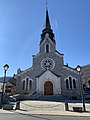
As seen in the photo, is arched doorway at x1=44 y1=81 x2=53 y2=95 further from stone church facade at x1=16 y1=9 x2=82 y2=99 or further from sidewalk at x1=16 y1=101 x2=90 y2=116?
sidewalk at x1=16 y1=101 x2=90 y2=116

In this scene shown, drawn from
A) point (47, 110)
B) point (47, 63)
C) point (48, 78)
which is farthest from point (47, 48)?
point (47, 110)

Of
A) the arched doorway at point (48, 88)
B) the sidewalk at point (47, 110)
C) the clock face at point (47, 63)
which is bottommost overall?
the sidewalk at point (47, 110)

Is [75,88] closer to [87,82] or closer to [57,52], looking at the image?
[57,52]

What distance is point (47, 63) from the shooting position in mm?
31422

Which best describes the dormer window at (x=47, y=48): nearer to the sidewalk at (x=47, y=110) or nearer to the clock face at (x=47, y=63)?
the clock face at (x=47, y=63)

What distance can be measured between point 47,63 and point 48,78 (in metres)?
3.63

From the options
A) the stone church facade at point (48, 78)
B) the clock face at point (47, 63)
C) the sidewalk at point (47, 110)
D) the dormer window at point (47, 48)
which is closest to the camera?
the sidewalk at point (47, 110)

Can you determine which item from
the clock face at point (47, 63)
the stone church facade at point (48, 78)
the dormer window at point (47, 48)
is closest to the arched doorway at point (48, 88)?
the stone church facade at point (48, 78)

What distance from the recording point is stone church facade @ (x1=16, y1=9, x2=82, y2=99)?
28.7 metres

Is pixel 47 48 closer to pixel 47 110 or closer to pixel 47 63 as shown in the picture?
pixel 47 63

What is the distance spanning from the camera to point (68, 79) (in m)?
29.6

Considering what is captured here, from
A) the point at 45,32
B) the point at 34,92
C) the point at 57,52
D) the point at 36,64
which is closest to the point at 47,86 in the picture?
the point at 34,92

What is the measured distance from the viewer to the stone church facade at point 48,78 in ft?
94.2

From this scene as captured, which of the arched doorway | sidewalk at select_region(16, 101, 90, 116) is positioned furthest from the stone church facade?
sidewalk at select_region(16, 101, 90, 116)
